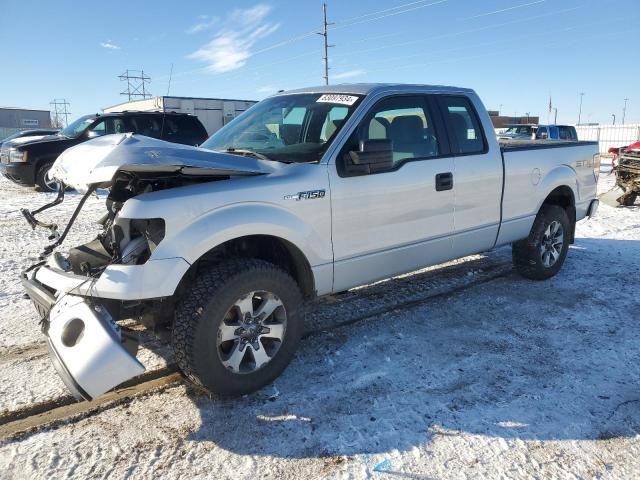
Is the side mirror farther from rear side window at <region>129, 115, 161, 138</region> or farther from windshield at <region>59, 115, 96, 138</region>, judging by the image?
windshield at <region>59, 115, 96, 138</region>

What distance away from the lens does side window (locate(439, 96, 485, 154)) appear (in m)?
4.35

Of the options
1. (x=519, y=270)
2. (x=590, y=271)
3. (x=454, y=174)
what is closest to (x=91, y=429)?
(x=454, y=174)

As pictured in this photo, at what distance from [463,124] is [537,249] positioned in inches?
66.4

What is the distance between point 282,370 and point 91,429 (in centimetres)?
116

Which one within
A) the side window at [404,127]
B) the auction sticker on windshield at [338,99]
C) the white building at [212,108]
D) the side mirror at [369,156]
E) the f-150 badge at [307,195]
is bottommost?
the f-150 badge at [307,195]

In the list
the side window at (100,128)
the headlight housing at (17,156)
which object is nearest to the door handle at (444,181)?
the side window at (100,128)

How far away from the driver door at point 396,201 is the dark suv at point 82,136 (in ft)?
28.3

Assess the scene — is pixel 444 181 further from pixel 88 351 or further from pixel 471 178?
pixel 88 351

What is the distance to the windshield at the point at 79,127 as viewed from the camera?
1238 cm

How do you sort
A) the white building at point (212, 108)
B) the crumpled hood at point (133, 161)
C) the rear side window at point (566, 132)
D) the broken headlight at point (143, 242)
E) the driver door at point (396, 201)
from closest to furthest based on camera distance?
the crumpled hood at point (133, 161), the broken headlight at point (143, 242), the driver door at point (396, 201), the rear side window at point (566, 132), the white building at point (212, 108)

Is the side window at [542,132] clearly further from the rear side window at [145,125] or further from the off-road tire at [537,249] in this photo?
the off-road tire at [537,249]

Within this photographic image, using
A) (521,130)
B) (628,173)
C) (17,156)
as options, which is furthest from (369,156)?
(521,130)

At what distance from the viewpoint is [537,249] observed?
523cm

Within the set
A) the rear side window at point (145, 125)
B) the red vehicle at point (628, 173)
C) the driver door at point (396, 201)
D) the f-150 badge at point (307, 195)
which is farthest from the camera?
the rear side window at point (145, 125)
